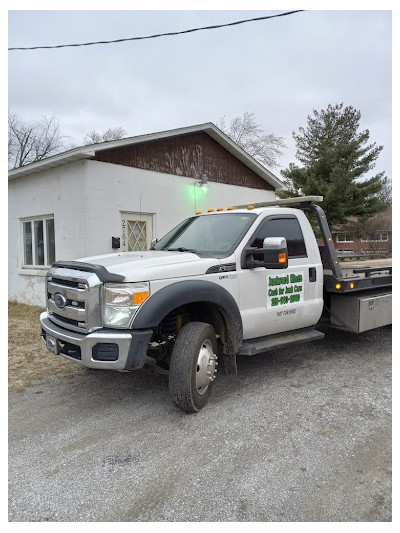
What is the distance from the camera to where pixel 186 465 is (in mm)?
2938

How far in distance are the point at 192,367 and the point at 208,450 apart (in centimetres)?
75

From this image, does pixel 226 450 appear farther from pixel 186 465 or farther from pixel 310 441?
pixel 310 441

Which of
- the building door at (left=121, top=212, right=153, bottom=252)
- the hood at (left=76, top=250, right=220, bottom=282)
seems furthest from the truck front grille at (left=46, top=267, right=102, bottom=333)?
the building door at (left=121, top=212, right=153, bottom=252)

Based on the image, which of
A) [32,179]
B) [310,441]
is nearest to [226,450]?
[310,441]

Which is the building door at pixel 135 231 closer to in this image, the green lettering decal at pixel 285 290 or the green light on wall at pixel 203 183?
the green light on wall at pixel 203 183

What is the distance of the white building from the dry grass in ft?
7.31

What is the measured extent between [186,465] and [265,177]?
11.7m

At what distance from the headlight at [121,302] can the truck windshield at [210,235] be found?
1.06 m

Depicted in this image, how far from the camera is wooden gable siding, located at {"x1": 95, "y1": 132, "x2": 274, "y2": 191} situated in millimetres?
9523

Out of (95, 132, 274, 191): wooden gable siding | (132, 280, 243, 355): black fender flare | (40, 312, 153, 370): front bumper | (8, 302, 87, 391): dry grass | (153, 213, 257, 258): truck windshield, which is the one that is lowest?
(8, 302, 87, 391): dry grass

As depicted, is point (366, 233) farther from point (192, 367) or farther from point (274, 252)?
point (192, 367)

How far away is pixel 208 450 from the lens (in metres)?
3.15

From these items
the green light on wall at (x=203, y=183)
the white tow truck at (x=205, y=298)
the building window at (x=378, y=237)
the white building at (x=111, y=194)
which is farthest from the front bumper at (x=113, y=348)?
the building window at (x=378, y=237)

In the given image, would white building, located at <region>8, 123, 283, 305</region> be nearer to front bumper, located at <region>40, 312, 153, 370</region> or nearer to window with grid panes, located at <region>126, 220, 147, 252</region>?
window with grid panes, located at <region>126, 220, 147, 252</region>
